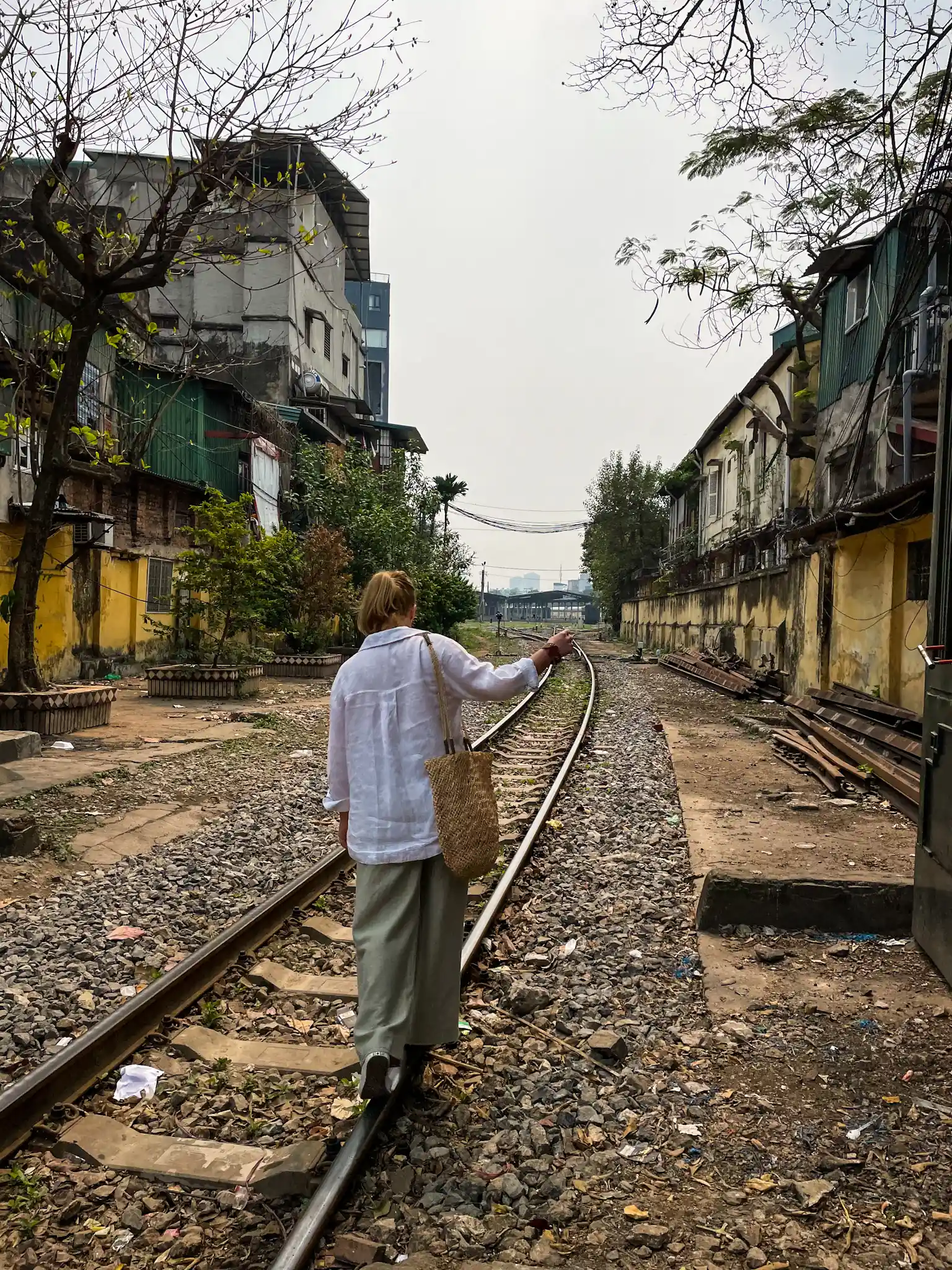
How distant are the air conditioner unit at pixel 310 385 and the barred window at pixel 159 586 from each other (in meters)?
9.98

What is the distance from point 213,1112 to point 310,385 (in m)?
27.1

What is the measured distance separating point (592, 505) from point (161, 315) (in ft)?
84.4

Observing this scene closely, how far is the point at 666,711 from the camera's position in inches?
637

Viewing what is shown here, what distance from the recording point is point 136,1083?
11.4 ft

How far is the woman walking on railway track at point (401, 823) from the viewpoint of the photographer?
10.5ft

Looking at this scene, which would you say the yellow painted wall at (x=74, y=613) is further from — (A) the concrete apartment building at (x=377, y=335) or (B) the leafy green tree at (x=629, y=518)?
(A) the concrete apartment building at (x=377, y=335)

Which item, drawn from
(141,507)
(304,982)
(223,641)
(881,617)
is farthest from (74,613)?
(304,982)

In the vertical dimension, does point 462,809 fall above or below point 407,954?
above

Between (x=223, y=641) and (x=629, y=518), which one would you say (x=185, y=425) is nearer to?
(x=223, y=641)

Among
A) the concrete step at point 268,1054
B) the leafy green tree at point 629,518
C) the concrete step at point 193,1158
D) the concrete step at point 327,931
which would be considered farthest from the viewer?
the leafy green tree at point 629,518

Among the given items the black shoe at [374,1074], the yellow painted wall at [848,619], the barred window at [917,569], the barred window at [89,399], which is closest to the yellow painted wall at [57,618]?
the barred window at [89,399]

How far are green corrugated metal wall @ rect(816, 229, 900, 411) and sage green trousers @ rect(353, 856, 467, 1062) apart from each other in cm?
1378

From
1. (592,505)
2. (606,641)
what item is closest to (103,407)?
(592,505)

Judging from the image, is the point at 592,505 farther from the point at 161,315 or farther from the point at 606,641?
the point at 161,315
